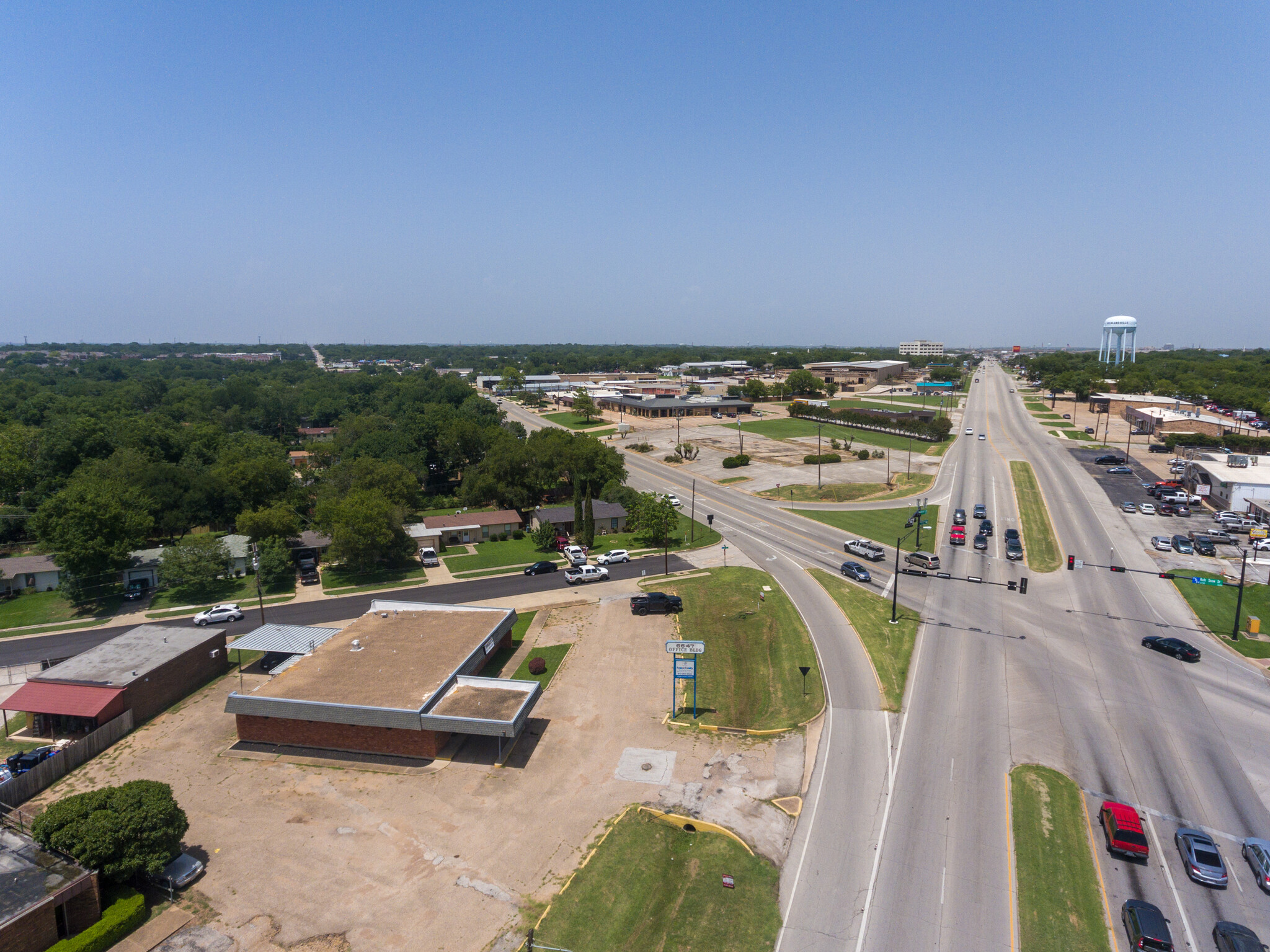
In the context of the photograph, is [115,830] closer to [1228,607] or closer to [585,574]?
[585,574]

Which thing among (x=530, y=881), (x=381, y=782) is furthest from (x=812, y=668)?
(x=381, y=782)

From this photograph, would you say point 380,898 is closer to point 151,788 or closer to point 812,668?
point 151,788

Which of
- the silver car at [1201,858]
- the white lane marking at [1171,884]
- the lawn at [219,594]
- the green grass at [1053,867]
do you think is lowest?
the lawn at [219,594]

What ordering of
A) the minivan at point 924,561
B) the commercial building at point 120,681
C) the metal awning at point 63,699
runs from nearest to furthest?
the metal awning at point 63,699 < the commercial building at point 120,681 < the minivan at point 924,561

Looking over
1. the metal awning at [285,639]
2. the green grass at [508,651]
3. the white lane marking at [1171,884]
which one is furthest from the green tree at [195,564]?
the white lane marking at [1171,884]

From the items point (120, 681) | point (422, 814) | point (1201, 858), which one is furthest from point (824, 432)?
point (120, 681)

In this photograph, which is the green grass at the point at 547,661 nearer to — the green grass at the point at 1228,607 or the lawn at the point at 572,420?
the green grass at the point at 1228,607
